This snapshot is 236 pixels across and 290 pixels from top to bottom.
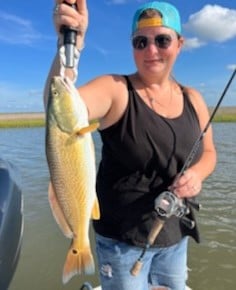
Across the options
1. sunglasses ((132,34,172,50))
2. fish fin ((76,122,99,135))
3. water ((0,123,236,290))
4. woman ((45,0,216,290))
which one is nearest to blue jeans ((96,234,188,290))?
woman ((45,0,216,290))

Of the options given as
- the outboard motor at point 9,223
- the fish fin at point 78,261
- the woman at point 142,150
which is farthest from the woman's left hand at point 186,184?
the outboard motor at point 9,223

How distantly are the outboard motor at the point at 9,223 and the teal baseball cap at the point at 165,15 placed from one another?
2.24m

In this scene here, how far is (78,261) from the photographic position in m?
2.15

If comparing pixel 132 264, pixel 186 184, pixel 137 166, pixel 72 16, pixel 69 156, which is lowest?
pixel 132 264

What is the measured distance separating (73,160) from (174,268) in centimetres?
135

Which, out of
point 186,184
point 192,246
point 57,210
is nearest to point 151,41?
point 186,184

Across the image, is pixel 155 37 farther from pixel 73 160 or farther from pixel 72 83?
pixel 73 160

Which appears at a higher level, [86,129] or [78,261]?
[86,129]

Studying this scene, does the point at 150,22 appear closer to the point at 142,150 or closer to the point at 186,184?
the point at 142,150

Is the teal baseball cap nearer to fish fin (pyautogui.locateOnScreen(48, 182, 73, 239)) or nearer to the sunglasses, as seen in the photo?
the sunglasses

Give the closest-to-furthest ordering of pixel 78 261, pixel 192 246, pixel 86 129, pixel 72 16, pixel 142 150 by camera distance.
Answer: pixel 86 129, pixel 72 16, pixel 78 261, pixel 142 150, pixel 192 246

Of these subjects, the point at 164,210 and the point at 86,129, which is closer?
the point at 86,129

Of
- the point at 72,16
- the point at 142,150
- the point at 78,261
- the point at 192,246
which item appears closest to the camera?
the point at 72,16

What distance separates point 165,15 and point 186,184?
993mm
